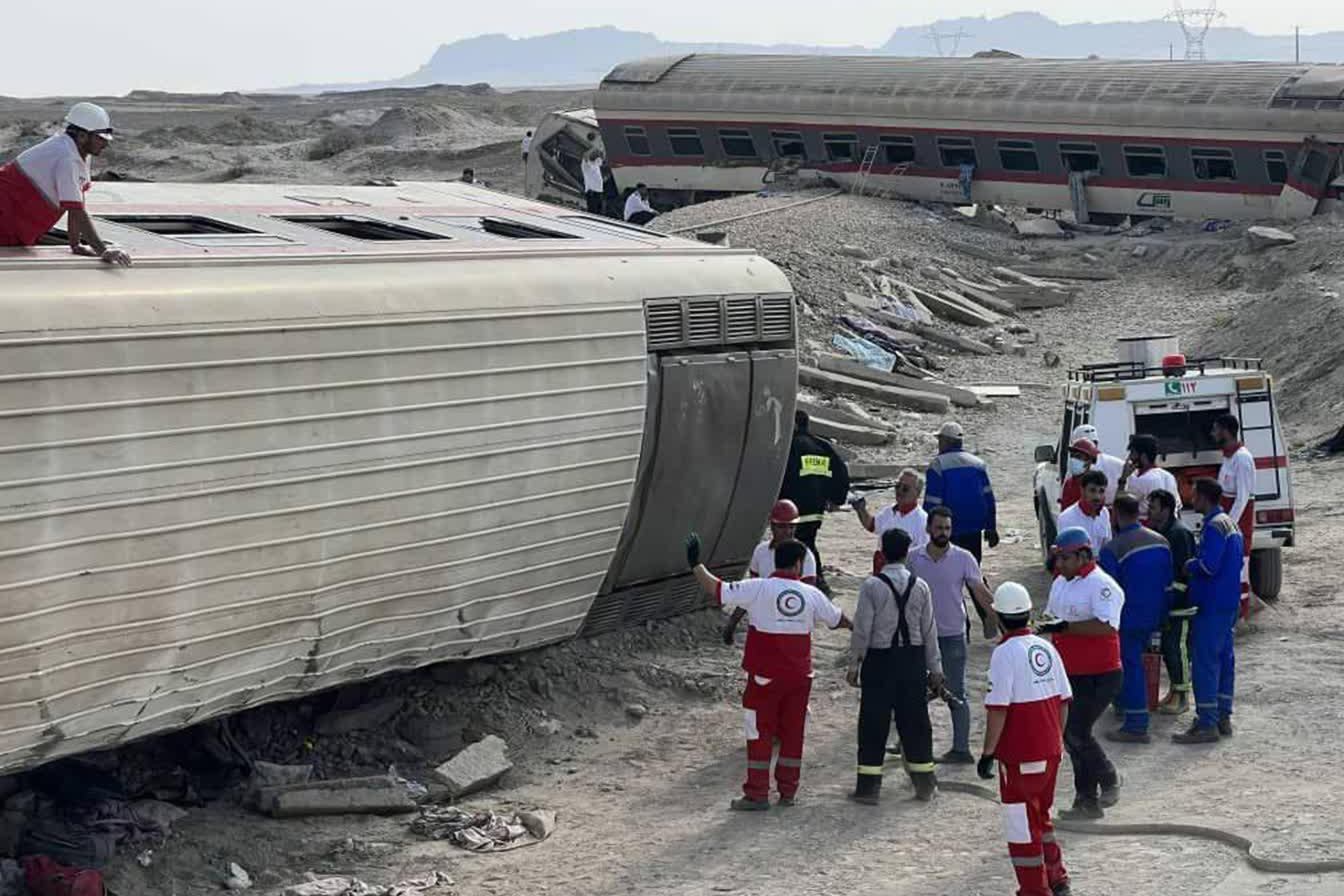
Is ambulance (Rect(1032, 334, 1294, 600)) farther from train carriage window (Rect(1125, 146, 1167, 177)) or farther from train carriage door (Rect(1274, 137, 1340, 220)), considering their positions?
train carriage window (Rect(1125, 146, 1167, 177))

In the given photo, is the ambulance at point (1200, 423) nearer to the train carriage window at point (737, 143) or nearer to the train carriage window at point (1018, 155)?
the train carriage window at point (1018, 155)

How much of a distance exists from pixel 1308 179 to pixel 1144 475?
2175 centimetres

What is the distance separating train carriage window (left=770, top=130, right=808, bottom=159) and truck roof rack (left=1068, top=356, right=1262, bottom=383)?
2360 centimetres

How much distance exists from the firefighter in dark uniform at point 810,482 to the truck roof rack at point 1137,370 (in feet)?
6.60

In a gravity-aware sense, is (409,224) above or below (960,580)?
above

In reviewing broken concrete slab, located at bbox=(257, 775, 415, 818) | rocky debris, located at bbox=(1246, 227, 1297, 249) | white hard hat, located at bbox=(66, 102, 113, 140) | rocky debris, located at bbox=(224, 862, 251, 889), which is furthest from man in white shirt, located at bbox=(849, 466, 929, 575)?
rocky debris, located at bbox=(1246, 227, 1297, 249)

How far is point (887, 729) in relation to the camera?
10.6 meters

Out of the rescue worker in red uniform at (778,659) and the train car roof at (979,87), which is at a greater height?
the train car roof at (979,87)

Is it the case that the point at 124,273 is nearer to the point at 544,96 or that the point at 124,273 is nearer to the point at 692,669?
the point at 692,669

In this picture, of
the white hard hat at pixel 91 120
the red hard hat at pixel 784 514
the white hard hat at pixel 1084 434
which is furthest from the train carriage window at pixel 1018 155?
the white hard hat at pixel 91 120

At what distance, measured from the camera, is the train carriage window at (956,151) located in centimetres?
3650

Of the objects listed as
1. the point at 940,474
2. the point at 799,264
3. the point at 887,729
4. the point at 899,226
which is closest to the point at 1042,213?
the point at 899,226

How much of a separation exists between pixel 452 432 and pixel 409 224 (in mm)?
2242

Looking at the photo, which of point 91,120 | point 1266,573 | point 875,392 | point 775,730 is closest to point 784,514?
point 775,730
